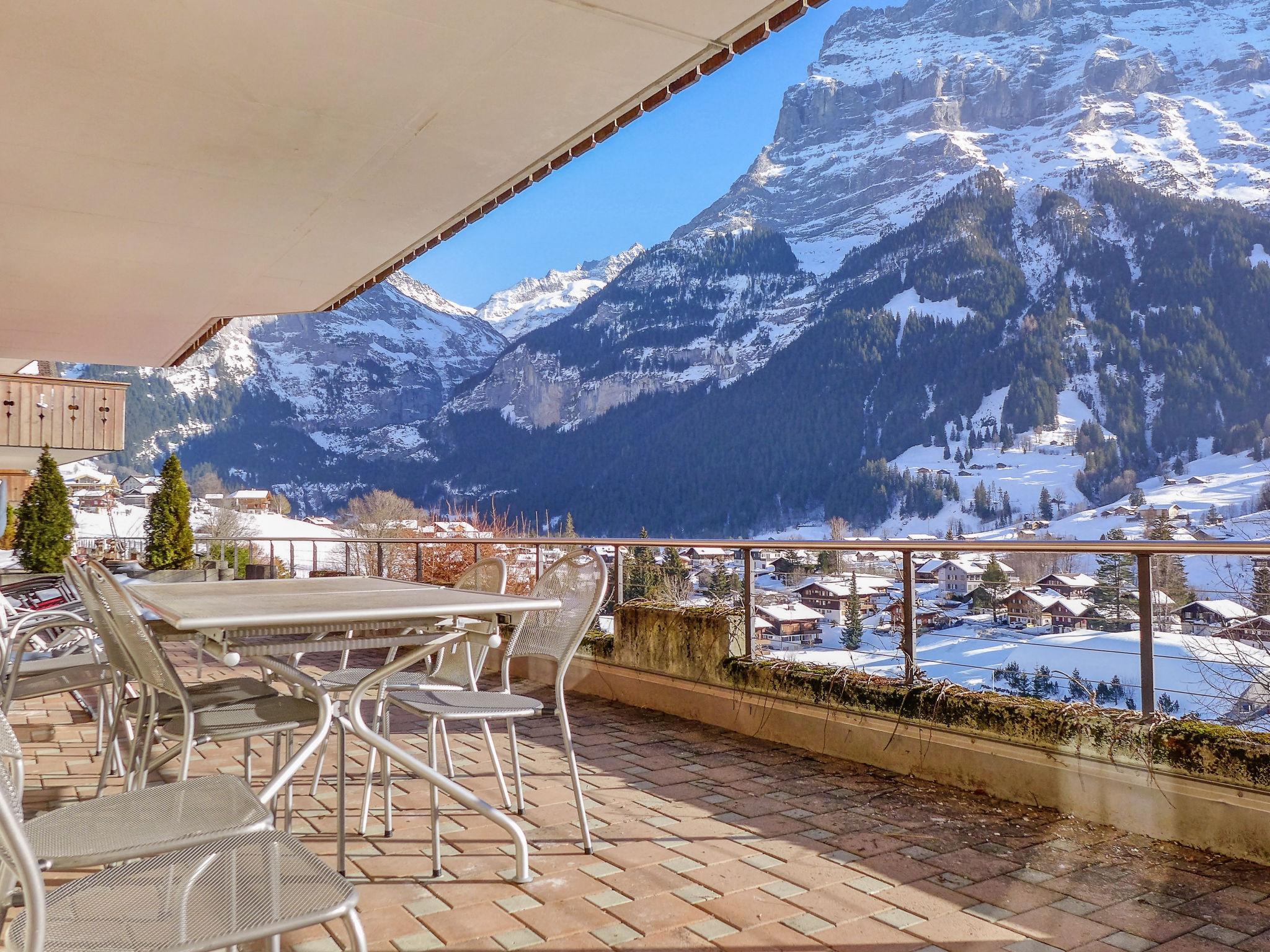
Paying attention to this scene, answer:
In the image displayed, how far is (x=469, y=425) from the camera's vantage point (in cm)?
8819

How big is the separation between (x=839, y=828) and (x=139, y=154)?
3.82 m

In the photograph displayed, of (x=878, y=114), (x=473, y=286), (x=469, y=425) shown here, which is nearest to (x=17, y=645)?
(x=469, y=425)

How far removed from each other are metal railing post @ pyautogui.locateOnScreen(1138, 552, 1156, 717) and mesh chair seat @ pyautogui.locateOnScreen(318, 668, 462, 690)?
2248 millimetres

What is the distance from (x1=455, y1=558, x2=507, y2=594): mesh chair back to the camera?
3426 mm

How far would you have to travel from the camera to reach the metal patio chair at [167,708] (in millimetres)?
2207

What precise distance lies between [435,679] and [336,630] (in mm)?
837

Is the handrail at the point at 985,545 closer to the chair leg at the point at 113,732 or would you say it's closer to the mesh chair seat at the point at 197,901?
the chair leg at the point at 113,732

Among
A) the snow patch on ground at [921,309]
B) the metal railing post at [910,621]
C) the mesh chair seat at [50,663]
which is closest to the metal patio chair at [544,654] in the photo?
the mesh chair seat at [50,663]

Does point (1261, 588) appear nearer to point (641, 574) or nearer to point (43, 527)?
point (641, 574)

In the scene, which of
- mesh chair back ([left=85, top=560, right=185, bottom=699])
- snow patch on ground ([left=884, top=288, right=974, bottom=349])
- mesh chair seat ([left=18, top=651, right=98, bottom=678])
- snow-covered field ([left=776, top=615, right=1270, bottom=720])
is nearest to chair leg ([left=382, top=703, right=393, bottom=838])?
mesh chair back ([left=85, top=560, right=185, bottom=699])

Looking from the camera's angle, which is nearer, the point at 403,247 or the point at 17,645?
the point at 17,645

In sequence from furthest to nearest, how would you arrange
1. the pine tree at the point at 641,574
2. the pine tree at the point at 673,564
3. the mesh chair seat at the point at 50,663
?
the pine tree at the point at 641,574 → the pine tree at the point at 673,564 → the mesh chair seat at the point at 50,663

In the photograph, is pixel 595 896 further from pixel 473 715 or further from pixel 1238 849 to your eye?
pixel 1238 849

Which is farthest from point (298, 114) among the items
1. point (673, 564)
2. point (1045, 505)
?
point (1045, 505)
